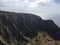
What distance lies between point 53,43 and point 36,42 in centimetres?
452

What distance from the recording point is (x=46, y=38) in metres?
51.7

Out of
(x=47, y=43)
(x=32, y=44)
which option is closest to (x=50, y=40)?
(x=47, y=43)

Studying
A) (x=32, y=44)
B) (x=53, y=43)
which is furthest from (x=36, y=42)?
(x=53, y=43)

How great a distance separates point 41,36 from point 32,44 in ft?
8.30

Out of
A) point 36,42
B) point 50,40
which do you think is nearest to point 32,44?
point 36,42

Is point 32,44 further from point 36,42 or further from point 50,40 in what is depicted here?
point 50,40

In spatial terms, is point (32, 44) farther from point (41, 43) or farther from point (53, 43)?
point (53, 43)

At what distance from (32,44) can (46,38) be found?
328cm

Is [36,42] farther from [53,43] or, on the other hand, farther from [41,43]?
[53,43]

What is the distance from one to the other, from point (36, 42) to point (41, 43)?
41.1 inches

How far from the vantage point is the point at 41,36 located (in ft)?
169

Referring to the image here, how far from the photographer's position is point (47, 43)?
171ft

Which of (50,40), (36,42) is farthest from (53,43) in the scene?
(36,42)

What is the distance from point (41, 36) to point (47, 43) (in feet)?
7.08
